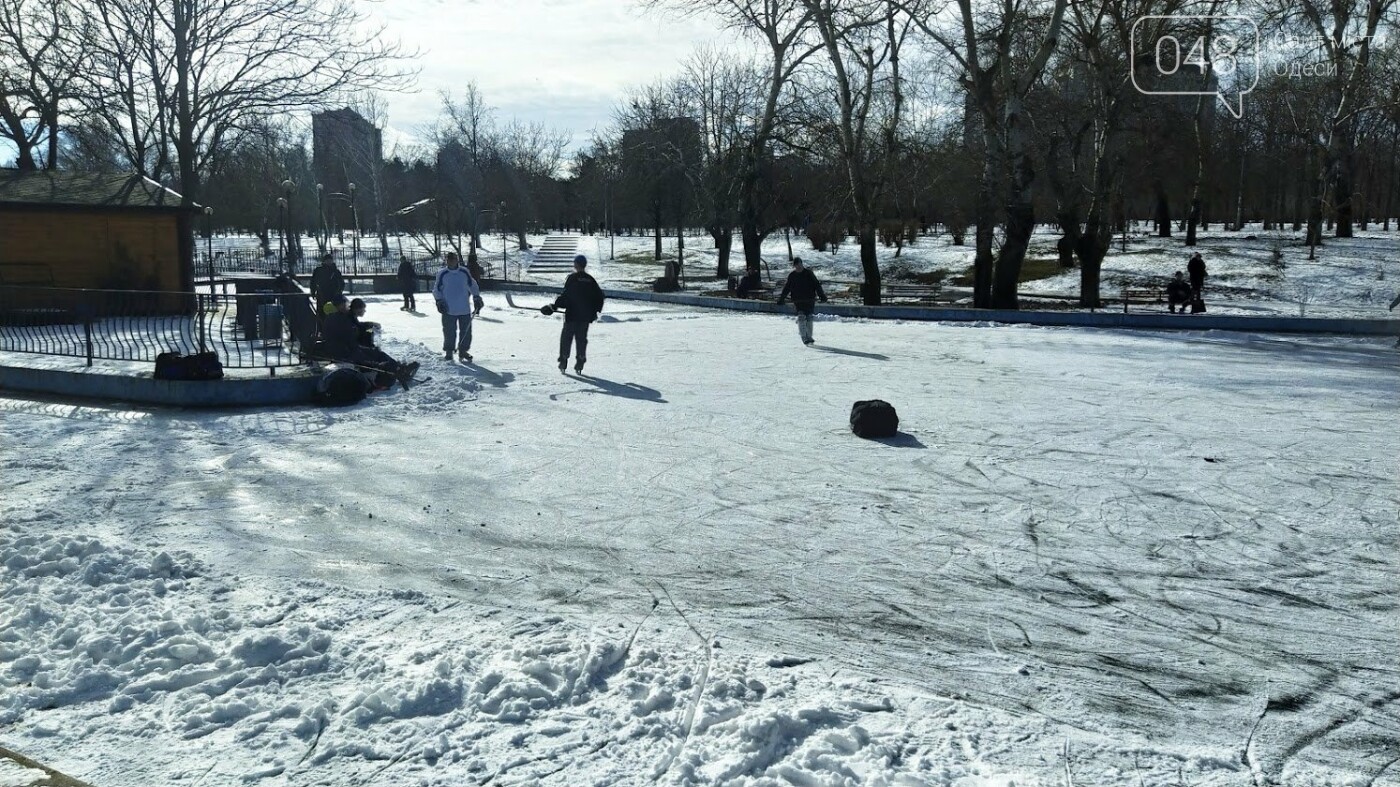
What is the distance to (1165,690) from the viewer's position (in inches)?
186

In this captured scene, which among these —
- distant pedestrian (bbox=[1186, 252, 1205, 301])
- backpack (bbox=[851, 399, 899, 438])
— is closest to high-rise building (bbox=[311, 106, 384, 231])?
distant pedestrian (bbox=[1186, 252, 1205, 301])

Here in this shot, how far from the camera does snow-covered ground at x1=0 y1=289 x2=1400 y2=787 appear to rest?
421cm

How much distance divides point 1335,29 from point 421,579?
38849 millimetres

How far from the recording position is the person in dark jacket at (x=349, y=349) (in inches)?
536

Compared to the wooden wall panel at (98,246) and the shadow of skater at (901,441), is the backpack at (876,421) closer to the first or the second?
the shadow of skater at (901,441)

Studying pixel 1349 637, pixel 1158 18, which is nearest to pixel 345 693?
pixel 1349 637

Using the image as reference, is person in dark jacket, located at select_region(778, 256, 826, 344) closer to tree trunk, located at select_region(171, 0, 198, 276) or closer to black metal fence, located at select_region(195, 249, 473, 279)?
tree trunk, located at select_region(171, 0, 198, 276)

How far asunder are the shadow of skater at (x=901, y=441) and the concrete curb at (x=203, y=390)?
674 centimetres

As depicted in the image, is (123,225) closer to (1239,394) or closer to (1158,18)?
(1239,394)

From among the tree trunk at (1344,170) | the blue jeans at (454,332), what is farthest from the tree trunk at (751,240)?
the blue jeans at (454,332)

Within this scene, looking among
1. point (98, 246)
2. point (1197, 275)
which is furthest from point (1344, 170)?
point (98, 246)

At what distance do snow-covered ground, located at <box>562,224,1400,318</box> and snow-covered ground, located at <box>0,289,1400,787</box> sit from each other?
2089cm

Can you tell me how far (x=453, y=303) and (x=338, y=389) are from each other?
12.7 feet

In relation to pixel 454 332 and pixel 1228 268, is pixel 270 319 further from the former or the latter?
pixel 1228 268
